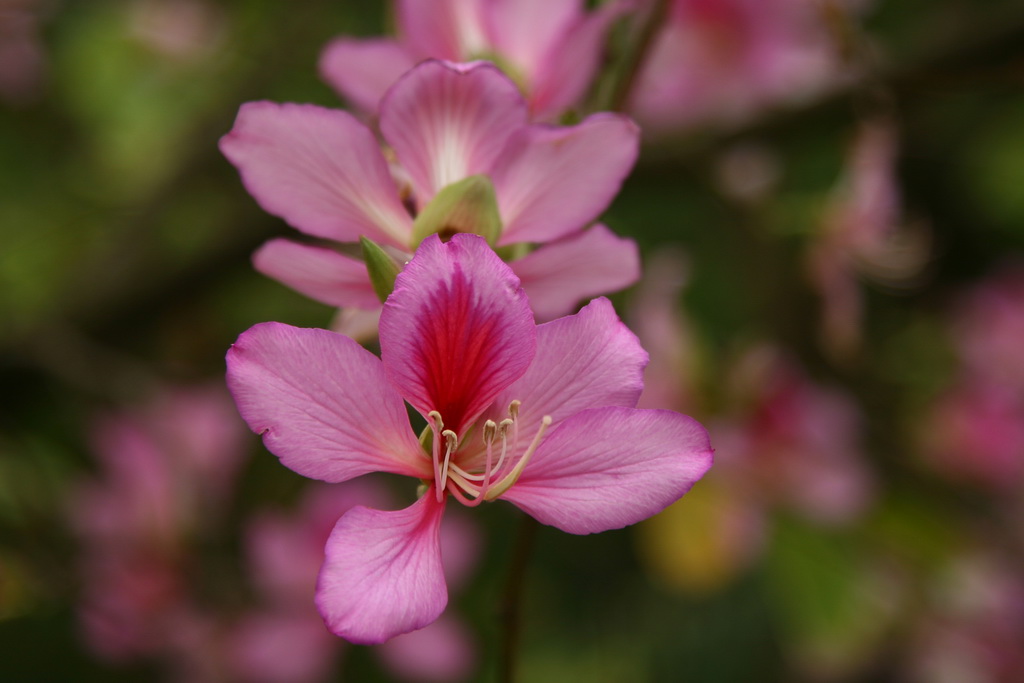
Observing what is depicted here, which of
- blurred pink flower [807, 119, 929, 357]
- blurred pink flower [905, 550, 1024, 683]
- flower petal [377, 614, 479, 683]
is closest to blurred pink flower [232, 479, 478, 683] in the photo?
flower petal [377, 614, 479, 683]

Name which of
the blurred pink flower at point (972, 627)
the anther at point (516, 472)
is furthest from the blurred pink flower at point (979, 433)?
the anther at point (516, 472)

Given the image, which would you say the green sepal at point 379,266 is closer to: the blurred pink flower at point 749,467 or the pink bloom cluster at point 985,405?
the blurred pink flower at point 749,467

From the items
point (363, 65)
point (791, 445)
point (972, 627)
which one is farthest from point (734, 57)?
point (972, 627)

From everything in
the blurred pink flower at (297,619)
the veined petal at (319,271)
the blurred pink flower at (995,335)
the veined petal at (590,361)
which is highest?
the veined petal at (319,271)

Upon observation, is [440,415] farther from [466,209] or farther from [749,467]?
[749,467]

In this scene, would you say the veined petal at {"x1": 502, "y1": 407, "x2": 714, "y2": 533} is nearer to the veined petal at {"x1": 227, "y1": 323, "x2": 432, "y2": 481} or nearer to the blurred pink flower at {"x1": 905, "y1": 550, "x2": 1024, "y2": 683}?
the veined petal at {"x1": 227, "y1": 323, "x2": 432, "y2": 481}

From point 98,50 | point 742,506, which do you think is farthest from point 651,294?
point 98,50
